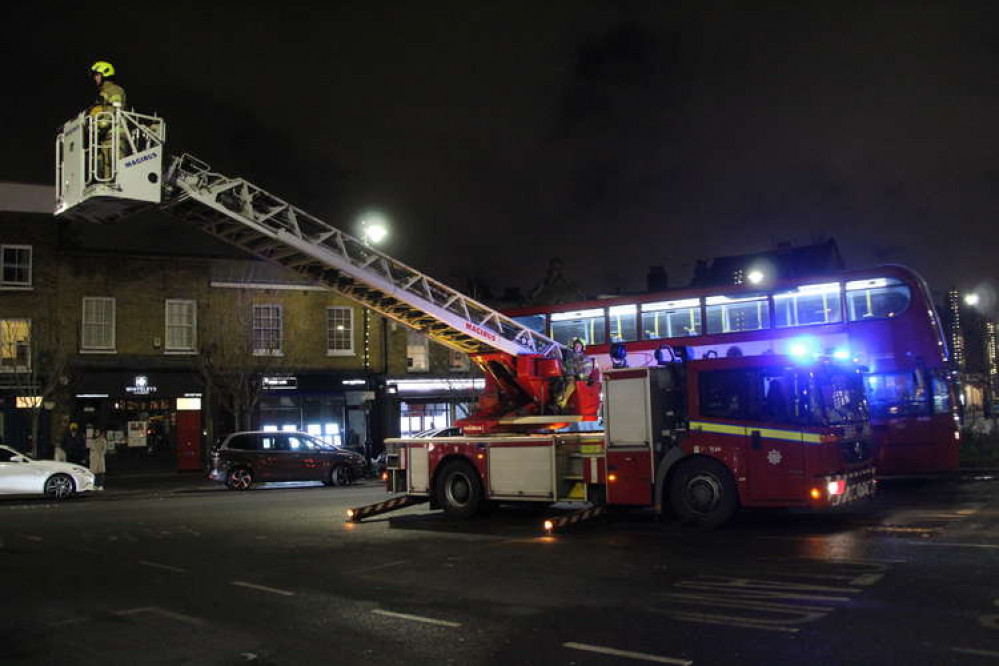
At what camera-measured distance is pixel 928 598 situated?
7.29m

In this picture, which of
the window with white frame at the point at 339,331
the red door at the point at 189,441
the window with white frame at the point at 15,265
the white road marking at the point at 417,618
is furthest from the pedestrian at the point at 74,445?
the white road marking at the point at 417,618

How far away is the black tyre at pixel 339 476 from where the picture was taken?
24.8 meters

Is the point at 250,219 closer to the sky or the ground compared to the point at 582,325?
closer to the sky

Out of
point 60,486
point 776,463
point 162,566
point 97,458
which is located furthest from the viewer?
point 97,458

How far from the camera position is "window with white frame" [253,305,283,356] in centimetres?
3216

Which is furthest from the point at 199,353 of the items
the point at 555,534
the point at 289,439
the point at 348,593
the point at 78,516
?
the point at 348,593

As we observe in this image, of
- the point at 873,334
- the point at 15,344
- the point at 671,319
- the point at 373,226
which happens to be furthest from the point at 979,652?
the point at 15,344

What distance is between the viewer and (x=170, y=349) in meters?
31.2

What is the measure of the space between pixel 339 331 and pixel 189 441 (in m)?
6.89

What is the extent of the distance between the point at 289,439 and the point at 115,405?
969 cm

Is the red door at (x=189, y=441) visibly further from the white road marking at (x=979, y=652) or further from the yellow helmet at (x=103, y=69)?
the white road marking at (x=979, y=652)

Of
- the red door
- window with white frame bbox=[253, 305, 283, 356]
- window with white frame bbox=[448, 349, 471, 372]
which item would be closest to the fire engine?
window with white frame bbox=[253, 305, 283, 356]

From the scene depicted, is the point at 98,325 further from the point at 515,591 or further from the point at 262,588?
the point at 515,591

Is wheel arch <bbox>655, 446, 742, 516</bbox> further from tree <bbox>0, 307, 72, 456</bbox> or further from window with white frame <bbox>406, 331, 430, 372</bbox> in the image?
window with white frame <bbox>406, 331, 430, 372</bbox>
